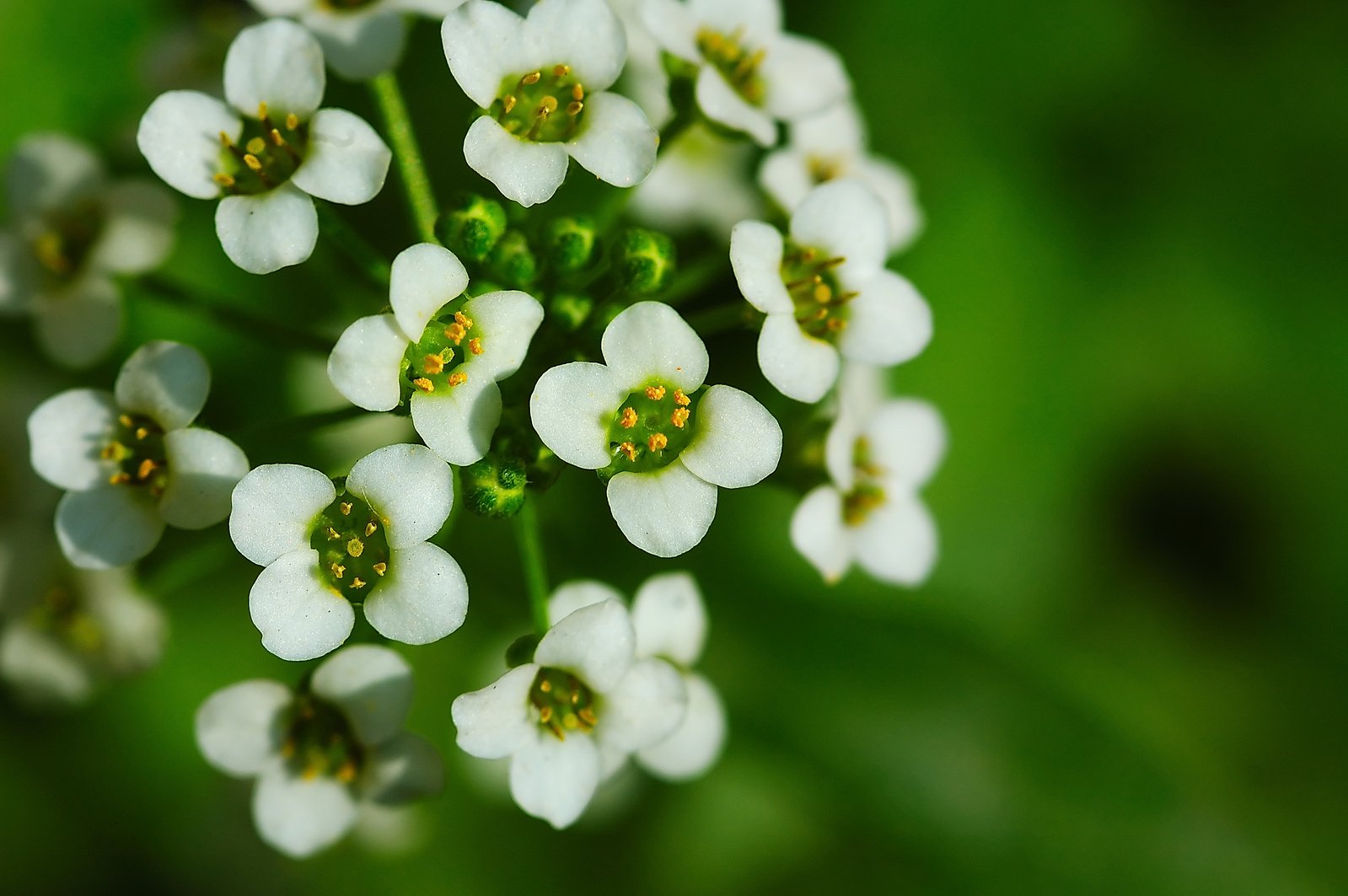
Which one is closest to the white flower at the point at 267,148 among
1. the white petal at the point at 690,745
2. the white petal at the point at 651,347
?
the white petal at the point at 651,347

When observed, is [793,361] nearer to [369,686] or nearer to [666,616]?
[666,616]

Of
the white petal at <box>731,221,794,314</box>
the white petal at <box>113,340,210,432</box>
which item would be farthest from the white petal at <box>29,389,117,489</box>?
the white petal at <box>731,221,794,314</box>

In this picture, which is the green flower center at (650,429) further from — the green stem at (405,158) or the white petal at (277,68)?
the white petal at (277,68)

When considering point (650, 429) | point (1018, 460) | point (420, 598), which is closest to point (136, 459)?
point (420, 598)

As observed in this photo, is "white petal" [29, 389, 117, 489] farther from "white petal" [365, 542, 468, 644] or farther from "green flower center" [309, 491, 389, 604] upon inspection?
"white petal" [365, 542, 468, 644]

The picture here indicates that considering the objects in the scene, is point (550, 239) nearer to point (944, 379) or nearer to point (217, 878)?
point (944, 379)
